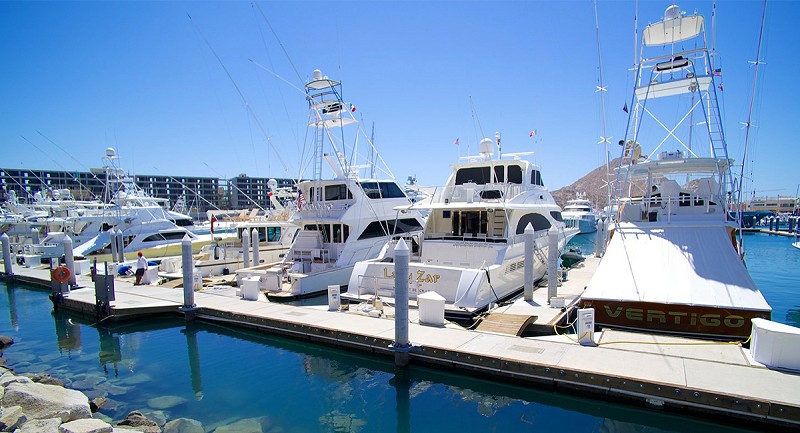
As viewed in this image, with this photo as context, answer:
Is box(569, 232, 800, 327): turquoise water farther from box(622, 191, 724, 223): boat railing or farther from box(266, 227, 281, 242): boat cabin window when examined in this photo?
box(266, 227, 281, 242): boat cabin window

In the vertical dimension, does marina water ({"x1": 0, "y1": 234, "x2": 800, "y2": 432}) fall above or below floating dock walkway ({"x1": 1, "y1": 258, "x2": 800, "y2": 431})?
below

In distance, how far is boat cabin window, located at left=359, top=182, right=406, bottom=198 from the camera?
19.6 metres

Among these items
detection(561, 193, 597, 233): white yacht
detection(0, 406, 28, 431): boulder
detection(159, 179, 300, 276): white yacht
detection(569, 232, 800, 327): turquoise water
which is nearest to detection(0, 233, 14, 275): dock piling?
detection(159, 179, 300, 276): white yacht

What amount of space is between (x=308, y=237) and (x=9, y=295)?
14274 mm

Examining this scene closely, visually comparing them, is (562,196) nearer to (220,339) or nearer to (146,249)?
(146,249)

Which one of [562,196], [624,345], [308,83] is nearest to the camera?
[624,345]

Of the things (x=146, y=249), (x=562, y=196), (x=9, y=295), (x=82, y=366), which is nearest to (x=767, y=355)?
(x=82, y=366)

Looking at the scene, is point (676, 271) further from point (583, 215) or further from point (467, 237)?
point (583, 215)

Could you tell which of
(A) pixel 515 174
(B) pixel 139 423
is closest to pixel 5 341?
(B) pixel 139 423

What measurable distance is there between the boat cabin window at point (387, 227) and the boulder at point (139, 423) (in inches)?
436

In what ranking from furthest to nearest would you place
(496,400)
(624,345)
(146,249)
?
(146,249), (624,345), (496,400)

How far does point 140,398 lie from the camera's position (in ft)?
28.1

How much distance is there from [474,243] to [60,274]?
14.8 metres

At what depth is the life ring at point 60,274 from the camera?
594 inches
